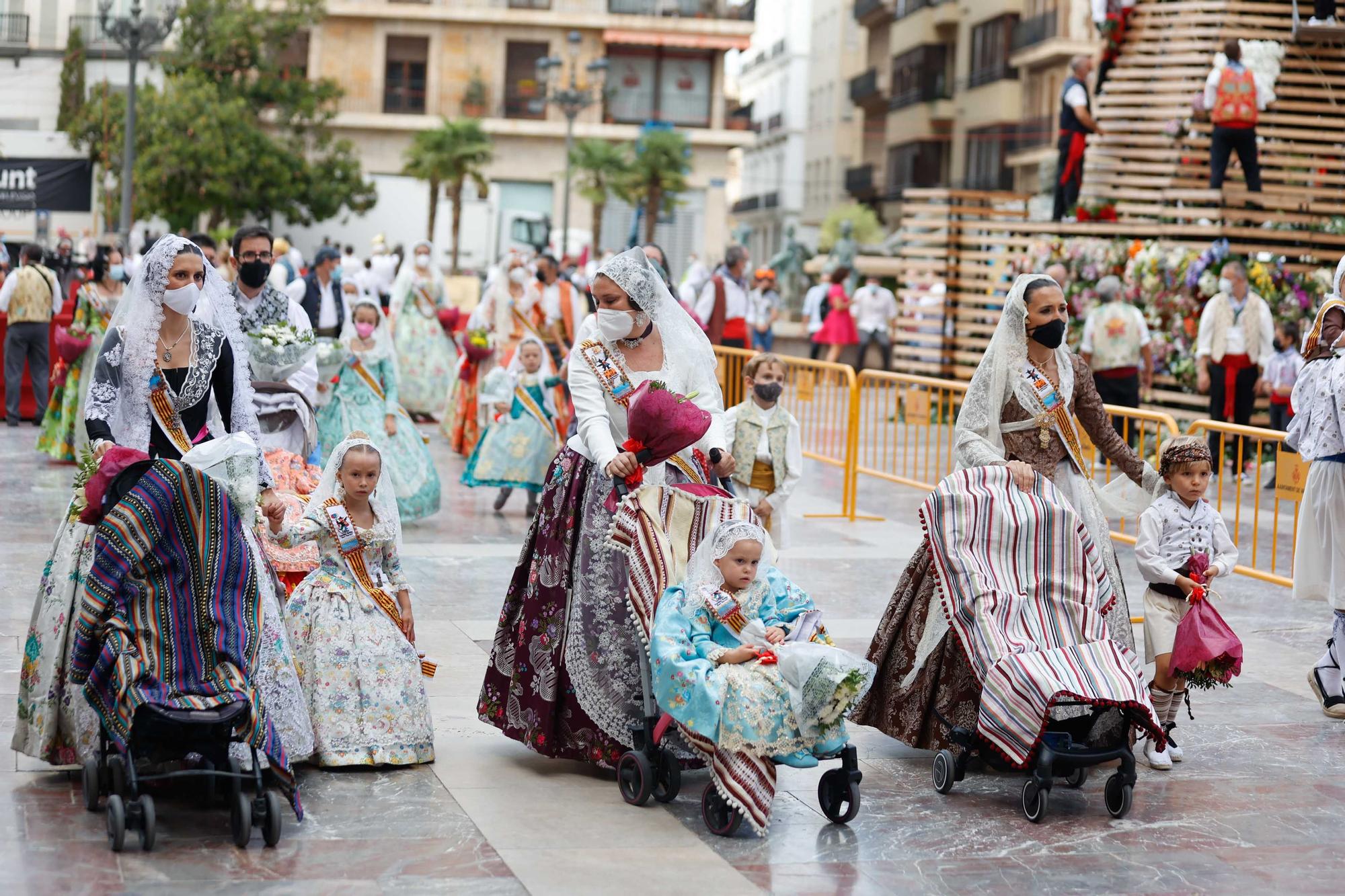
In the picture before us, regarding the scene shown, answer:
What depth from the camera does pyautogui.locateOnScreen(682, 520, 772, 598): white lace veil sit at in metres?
6.00

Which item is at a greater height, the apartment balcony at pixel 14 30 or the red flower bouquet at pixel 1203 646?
the apartment balcony at pixel 14 30

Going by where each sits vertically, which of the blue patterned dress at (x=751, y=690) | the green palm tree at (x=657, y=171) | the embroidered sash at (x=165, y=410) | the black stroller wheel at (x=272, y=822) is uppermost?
the green palm tree at (x=657, y=171)

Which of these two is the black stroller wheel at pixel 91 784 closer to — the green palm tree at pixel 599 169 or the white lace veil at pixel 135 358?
the white lace veil at pixel 135 358

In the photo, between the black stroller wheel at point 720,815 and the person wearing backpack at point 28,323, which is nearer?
the black stroller wheel at point 720,815

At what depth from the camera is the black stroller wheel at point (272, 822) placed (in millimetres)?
5477

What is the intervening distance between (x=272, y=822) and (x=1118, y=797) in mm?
2803

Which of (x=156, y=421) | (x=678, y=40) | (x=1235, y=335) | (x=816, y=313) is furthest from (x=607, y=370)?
(x=678, y=40)

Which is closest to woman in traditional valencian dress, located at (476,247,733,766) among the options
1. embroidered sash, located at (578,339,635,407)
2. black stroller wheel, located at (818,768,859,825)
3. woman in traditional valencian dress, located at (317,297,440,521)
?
embroidered sash, located at (578,339,635,407)

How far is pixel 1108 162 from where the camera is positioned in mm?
21031

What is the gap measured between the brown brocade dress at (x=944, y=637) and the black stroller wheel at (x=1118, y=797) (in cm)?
59

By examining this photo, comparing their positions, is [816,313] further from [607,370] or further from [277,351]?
[607,370]

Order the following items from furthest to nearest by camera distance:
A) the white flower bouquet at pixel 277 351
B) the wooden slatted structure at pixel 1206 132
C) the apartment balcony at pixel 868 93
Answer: the apartment balcony at pixel 868 93
the wooden slatted structure at pixel 1206 132
the white flower bouquet at pixel 277 351

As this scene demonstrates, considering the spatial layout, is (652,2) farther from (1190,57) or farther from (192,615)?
(192,615)

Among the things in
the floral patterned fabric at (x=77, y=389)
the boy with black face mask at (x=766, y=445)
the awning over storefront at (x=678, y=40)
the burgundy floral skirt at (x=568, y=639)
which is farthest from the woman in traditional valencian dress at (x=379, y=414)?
the awning over storefront at (x=678, y=40)
